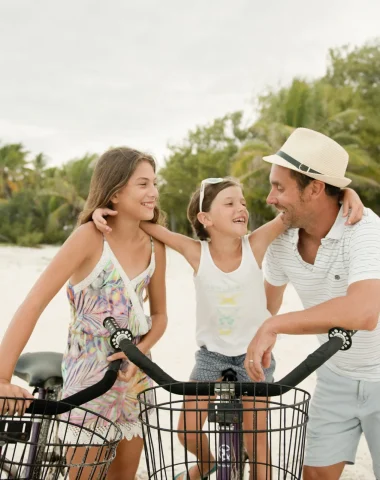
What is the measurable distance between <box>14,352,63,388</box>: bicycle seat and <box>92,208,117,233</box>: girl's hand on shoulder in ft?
2.52

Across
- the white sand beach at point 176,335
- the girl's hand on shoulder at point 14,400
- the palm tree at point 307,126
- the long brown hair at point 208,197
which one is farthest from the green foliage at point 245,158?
the girl's hand on shoulder at point 14,400

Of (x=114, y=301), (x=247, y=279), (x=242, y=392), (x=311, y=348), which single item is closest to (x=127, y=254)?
(x=114, y=301)

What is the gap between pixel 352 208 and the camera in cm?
279

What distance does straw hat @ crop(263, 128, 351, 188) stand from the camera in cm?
281

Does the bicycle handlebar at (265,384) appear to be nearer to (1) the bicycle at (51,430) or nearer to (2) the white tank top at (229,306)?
(1) the bicycle at (51,430)

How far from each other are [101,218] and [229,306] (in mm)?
767

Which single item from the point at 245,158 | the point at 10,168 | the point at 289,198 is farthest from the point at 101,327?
the point at 10,168

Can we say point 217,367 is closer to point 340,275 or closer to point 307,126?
point 340,275

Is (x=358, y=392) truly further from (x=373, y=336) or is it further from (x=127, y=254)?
(x=127, y=254)

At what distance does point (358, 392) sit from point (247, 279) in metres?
0.73

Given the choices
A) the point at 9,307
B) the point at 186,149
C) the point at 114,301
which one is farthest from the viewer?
the point at 186,149

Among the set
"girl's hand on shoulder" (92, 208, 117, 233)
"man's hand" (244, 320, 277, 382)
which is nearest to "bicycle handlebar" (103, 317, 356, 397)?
"man's hand" (244, 320, 277, 382)

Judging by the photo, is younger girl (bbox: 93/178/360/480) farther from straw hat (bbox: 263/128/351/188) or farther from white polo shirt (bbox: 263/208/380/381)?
straw hat (bbox: 263/128/351/188)

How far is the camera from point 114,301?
9.03 ft
